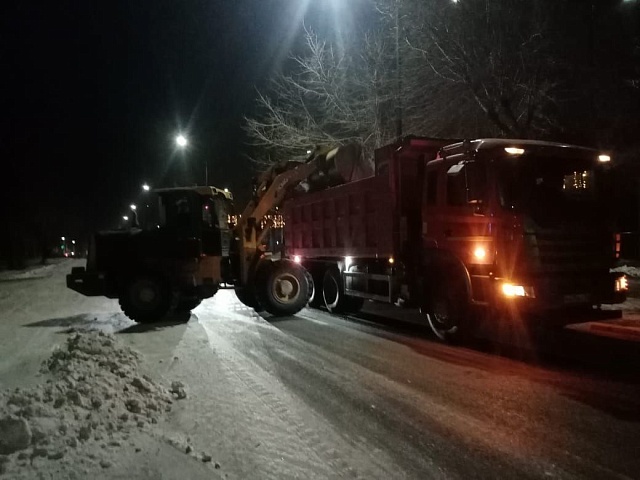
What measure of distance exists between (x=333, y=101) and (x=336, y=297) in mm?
8087

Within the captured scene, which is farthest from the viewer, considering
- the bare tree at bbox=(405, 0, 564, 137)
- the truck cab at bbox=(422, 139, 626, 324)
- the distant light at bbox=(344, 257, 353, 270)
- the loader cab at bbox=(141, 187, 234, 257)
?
the bare tree at bbox=(405, 0, 564, 137)

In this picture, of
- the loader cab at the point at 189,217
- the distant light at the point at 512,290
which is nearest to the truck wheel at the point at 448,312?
the distant light at the point at 512,290

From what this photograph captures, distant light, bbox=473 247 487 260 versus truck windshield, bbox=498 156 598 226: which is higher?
truck windshield, bbox=498 156 598 226

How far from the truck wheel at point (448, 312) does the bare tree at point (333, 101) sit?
26.0ft

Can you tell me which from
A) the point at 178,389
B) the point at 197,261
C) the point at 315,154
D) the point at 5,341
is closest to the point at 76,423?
the point at 178,389

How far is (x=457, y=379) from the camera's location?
23.4 feet

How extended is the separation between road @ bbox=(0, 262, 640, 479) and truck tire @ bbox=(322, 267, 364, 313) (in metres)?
2.56

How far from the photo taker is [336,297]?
1377 cm

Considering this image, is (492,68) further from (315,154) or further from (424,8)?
(315,154)

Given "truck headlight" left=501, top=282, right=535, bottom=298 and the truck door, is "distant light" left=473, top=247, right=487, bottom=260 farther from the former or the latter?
"truck headlight" left=501, top=282, right=535, bottom=298

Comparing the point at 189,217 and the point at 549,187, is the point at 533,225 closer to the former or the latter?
the point at 549,187

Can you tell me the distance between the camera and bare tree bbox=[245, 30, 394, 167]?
1842 centimetres

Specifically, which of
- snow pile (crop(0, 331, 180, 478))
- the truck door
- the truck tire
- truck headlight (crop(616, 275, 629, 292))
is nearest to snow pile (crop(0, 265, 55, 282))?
the truck tire

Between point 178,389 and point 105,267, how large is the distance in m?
7.06
